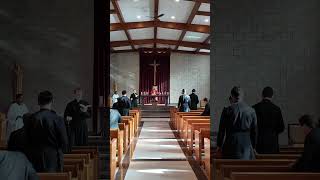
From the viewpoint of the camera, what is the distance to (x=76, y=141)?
280 inches

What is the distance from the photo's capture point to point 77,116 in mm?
6992

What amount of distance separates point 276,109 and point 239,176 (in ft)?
6.86

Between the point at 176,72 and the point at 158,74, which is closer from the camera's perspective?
the point at 176,72

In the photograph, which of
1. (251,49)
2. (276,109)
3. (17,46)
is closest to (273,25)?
(251,49)

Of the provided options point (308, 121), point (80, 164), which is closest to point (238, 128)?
point (308, 121)

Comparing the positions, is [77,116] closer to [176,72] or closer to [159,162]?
[159,162]

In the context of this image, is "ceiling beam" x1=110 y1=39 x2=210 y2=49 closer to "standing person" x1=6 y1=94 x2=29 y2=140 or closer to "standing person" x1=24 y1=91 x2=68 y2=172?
"standing person" x1=6 y1=94 x2=29 y2=140

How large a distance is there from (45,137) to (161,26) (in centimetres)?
1683

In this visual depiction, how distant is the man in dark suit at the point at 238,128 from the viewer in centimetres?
488

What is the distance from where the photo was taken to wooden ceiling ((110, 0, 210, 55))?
1681 centimetres

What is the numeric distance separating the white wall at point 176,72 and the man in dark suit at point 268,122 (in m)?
22.1

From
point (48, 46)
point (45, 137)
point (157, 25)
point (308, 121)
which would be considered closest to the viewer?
point (308, 121)

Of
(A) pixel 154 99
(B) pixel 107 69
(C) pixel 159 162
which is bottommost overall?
(C) pixel 159 162

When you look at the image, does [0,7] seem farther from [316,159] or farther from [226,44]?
[316,159]
